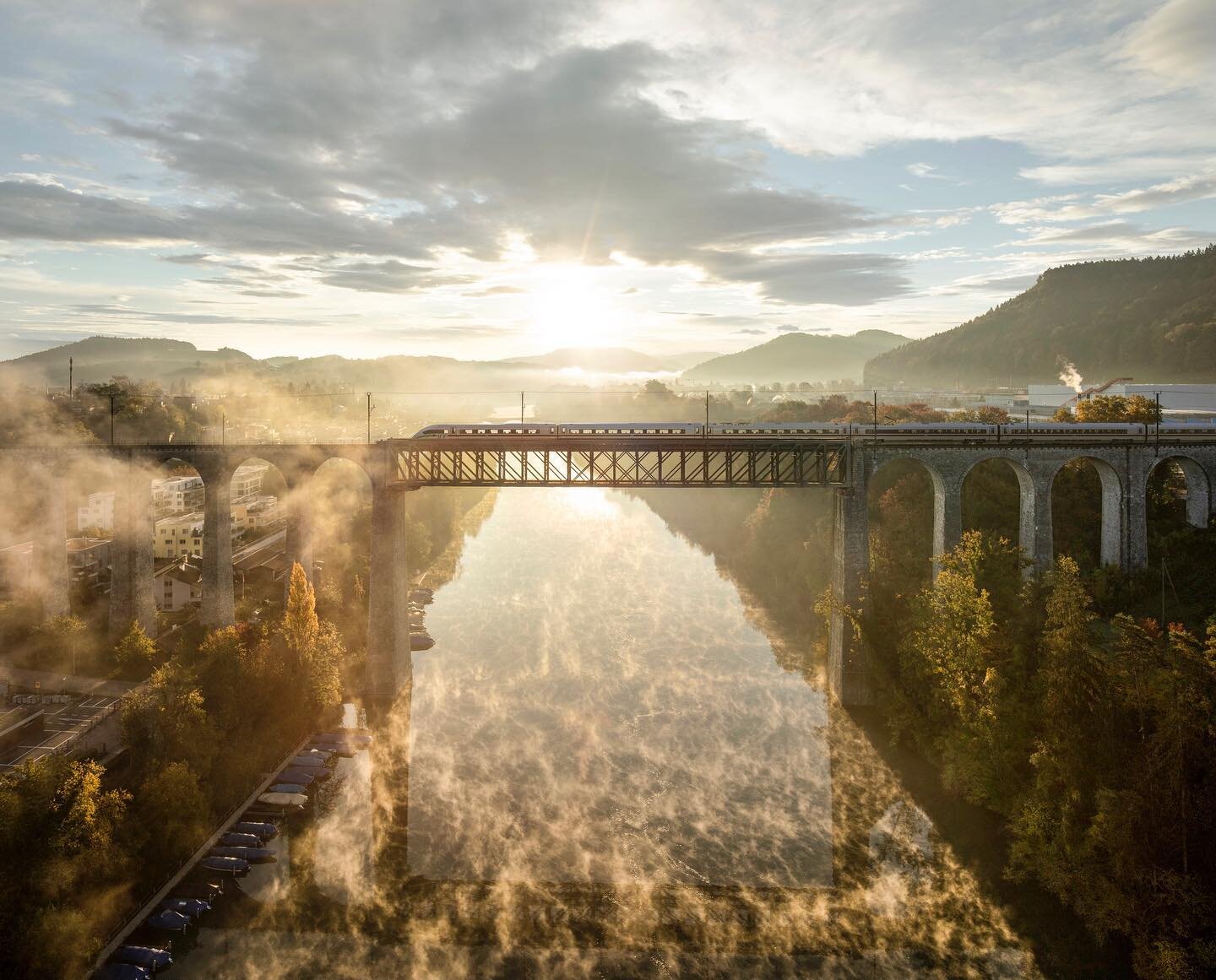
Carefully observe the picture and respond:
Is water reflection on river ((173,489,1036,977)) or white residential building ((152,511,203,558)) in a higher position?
white residential building ((152,511,203,558))

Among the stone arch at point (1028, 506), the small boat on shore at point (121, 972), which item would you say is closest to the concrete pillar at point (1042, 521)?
the stone arch at point (1028, 506)

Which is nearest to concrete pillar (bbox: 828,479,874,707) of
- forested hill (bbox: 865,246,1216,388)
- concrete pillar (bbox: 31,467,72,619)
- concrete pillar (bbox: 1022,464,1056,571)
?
concrete pillar (bbox: 1022,464,1056,571)

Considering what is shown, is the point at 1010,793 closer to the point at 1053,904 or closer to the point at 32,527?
the point at 1053,904

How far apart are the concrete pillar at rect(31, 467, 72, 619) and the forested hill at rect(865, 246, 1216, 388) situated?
367 ft

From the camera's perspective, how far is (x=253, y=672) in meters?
32.9

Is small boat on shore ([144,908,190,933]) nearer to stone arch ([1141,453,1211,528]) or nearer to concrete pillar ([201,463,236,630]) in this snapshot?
concrete pillar ([201,463,236,630])

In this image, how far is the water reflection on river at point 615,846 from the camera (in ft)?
71.2

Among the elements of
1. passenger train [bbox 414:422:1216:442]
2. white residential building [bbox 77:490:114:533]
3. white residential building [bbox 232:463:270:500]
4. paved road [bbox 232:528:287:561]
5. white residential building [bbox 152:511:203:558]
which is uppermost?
passenger train [bbox 414:422:1216:442]

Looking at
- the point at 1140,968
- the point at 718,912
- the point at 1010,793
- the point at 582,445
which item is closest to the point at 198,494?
the point at 582,445

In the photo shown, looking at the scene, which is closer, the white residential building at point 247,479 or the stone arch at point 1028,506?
the stone arch at point 1028,506

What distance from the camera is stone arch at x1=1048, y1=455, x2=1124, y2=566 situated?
120ft

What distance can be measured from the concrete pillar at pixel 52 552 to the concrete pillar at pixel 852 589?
41.2 metres

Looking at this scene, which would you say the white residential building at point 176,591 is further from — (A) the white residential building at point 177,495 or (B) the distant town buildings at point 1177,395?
(B) the distant town buildings at point 1177,395

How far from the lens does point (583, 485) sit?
36344 millimetres
